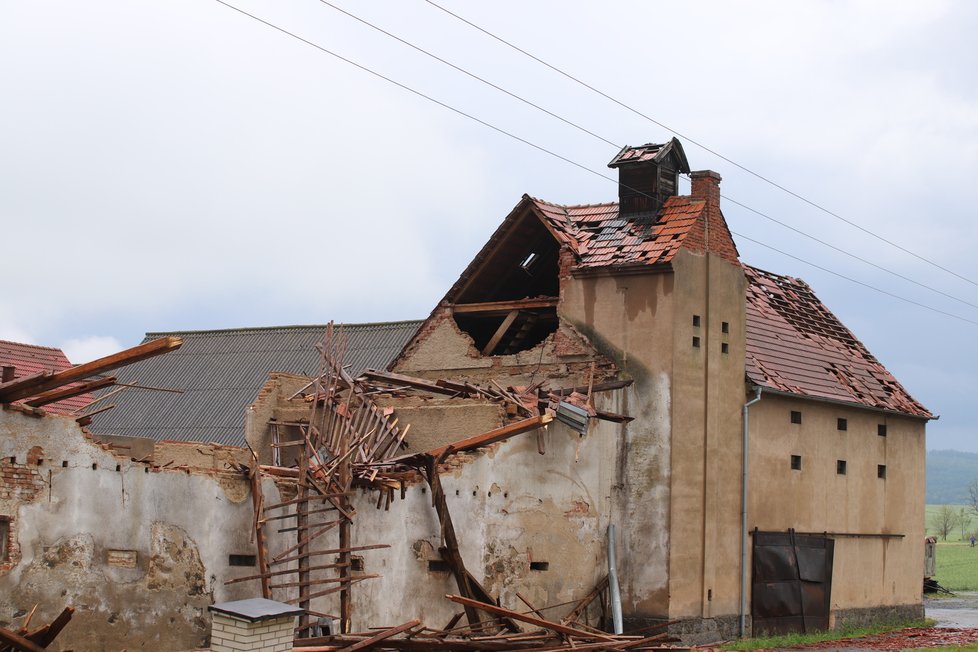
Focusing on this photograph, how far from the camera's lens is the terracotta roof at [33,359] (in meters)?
38.2

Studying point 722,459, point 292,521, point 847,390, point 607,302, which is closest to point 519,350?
point 607,302

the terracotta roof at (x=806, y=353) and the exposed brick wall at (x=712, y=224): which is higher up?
the exposed brick wall at (x=712, y=224)

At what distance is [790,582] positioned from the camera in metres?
28.2

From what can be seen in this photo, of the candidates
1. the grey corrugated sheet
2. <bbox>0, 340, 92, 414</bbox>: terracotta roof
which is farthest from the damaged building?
the grey corrugated sheet

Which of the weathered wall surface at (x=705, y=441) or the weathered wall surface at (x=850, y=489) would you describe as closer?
the weathered wall surface at (x=705, y=441)

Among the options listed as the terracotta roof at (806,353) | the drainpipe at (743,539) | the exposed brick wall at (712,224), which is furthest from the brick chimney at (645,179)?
the drainpipe at (743,539)

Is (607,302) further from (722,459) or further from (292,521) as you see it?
(292,521)

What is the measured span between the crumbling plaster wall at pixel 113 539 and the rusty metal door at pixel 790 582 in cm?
1196

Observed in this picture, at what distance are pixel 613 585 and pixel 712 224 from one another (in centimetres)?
752

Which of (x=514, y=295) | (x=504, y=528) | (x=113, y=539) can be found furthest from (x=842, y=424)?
(x=113, y=539)

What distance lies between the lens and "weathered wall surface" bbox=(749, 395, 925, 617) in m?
28.1

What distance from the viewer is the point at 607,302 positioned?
26.5 m

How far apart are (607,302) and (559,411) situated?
344cm

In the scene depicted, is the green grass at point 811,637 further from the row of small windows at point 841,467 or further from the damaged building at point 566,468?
the row of small windows at point 841,467
